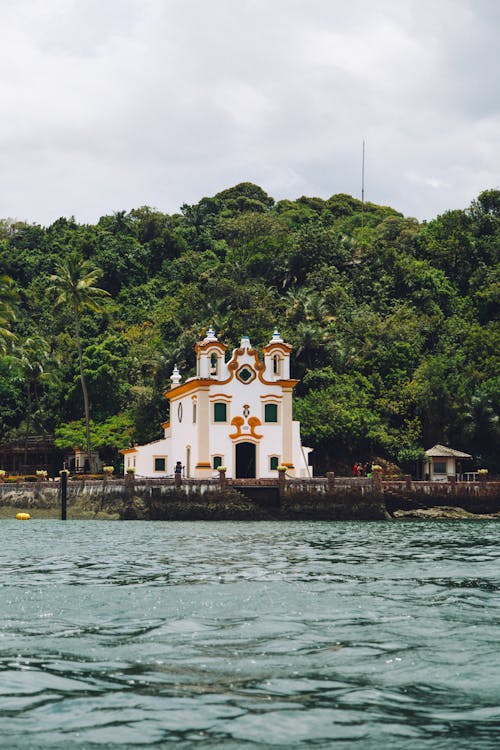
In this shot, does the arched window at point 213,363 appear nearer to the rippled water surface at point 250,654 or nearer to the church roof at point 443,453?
the church roof at point 443,453

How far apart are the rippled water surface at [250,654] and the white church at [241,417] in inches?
1319

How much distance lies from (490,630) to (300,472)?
47.5 meters

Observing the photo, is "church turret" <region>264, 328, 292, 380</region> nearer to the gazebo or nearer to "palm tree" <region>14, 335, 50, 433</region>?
the gazebo

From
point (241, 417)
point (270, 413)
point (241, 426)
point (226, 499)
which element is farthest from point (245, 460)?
point (226, 499)

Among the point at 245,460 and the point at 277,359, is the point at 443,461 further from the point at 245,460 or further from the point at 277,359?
the point at 245,460

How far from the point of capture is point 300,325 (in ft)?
253

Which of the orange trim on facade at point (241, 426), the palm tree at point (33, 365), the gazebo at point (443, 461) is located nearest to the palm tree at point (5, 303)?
the palm tree at point (33, 365)

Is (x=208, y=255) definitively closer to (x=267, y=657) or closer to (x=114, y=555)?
(x=114, y=555)

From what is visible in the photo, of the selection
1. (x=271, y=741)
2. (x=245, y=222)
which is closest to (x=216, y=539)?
(x=271, y=741)

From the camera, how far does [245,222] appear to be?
102125 mm

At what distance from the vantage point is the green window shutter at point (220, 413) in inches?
2426

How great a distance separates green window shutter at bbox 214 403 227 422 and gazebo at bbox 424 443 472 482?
13999 mm

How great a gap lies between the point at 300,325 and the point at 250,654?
6431 centimetres

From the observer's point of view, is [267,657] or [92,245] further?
[92,245]
